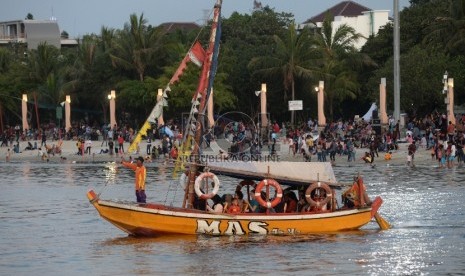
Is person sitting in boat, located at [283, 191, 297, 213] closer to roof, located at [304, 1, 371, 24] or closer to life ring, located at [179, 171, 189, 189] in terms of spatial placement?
life ring, located at [179, 171, 189, 189]

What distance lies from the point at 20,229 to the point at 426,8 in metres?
50.6

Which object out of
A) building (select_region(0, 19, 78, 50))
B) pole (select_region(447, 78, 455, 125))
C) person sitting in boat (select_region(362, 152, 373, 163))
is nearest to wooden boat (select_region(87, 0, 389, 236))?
person sitting in boat (select_region(362, 152, 373, 163))

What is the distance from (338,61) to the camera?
3238 inches

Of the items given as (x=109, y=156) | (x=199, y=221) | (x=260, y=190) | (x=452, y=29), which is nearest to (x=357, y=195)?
(x=260, y=190)

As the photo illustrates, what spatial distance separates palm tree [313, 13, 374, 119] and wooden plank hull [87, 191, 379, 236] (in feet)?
163

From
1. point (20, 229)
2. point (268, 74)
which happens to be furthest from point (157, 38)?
point (20, 229)

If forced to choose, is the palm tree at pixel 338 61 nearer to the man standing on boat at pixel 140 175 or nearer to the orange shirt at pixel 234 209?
the man standing on boat at pixel 140 175

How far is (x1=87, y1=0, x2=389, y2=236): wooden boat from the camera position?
3033cm

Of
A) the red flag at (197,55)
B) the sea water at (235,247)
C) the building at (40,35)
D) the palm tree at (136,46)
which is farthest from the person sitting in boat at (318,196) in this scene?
the building at (40,35)

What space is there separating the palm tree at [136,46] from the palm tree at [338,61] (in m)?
10.6

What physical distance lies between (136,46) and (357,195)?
5564cm

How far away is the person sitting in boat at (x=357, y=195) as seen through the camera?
102ft

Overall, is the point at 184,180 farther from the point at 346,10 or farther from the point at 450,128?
the point at 346,10

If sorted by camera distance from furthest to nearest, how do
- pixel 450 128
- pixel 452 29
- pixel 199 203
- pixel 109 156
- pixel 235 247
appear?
pixel 452 29
pixel 109 156
pixel 450 128
pixel 199 203
pixel 235 247
